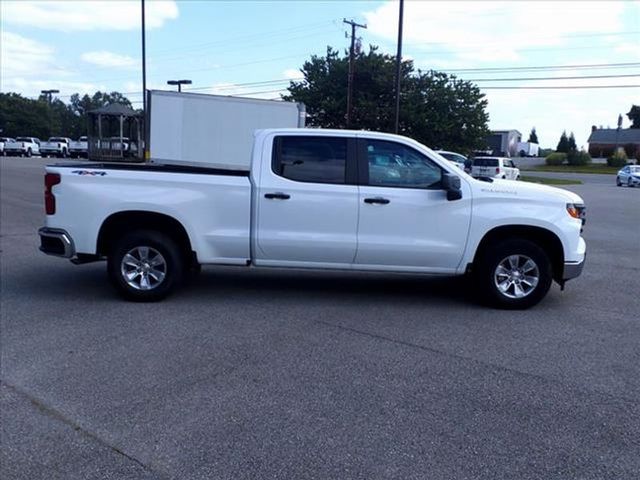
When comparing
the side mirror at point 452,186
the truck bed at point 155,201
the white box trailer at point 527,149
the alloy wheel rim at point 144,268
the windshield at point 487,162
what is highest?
the white box trailer at point 527,149

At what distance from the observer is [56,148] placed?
200 feet

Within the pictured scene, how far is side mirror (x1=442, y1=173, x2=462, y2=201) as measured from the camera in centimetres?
662

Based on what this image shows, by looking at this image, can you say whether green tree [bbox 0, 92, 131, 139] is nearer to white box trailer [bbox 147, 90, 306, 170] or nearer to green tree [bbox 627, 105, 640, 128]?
white box trailer [bbox 147, 90, 306, 170]

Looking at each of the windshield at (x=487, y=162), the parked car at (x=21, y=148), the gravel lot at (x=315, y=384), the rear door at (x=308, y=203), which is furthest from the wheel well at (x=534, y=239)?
the parked car at (x=21, y=148)

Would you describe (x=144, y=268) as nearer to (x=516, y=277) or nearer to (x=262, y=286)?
(x=262, y=286)

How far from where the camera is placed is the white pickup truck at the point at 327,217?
6.79 meters

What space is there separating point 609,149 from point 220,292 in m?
112

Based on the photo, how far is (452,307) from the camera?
23.0 feet

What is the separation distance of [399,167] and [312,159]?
99 centimetres

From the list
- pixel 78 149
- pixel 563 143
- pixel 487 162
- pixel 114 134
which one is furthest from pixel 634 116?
pixel 114 134

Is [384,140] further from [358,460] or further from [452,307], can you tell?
[358,460]

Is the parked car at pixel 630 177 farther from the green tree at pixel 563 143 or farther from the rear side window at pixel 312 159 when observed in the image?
the green tree at pixel 563 143

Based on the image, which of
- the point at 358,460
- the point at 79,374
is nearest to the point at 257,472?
the point at 358,460

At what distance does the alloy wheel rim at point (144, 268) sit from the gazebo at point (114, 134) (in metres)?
21.5
